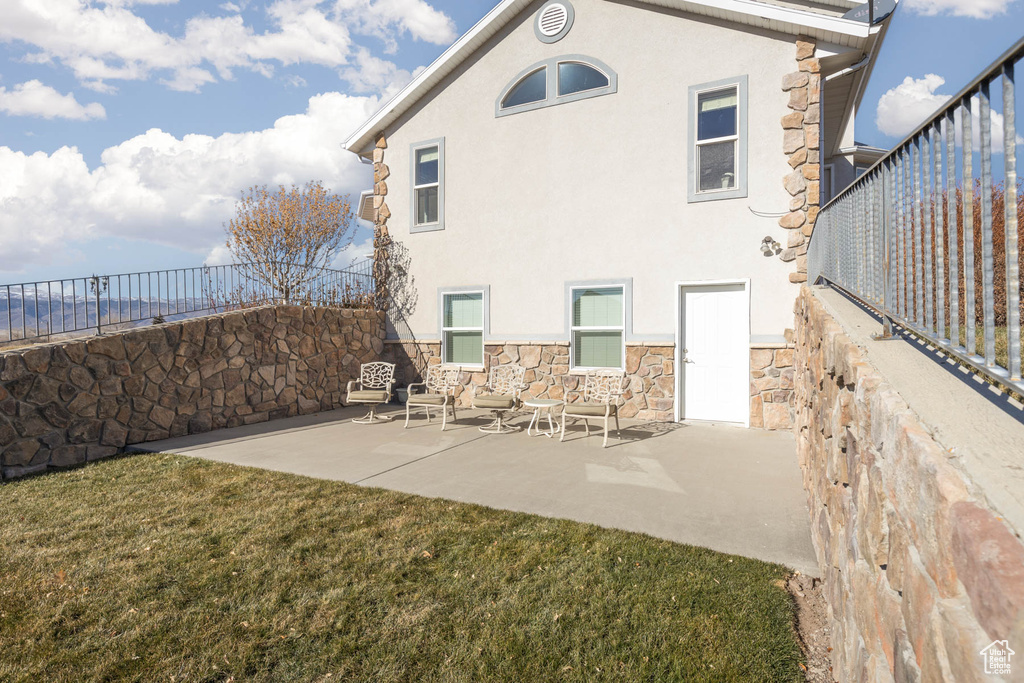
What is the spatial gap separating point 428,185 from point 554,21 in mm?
3807

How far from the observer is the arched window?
9180 mm

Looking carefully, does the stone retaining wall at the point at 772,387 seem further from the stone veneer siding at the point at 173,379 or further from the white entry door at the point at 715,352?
the stone veneer siding at the point at 173,379

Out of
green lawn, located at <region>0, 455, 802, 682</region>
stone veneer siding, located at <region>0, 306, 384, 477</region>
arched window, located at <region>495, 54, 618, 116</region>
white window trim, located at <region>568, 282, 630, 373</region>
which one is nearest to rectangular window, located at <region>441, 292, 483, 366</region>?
stone veneer siding, located at <region>0, 306, 384, 477</region>

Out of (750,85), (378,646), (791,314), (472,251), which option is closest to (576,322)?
(472,251)

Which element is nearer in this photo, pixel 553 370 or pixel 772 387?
pixel 772 387

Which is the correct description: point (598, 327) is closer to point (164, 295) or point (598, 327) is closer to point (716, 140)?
point (716, 140)

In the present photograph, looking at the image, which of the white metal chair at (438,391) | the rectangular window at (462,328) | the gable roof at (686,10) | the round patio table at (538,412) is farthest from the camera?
the rectangular window at (462,328)

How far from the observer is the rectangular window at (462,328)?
10.5 m

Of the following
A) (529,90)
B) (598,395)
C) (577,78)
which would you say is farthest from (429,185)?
(598,395)

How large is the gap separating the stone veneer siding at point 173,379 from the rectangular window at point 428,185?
7.48 ft

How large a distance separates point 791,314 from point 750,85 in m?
3.57

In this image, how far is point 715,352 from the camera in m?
8.49

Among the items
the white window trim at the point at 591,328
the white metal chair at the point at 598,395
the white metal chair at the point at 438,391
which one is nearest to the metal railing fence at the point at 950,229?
the white metal chair at the point at 598,395

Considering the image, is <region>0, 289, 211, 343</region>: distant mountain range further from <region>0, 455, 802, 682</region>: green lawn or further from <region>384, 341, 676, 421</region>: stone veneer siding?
<region>384, 341, 676, 421</region>: stone veneer siding
